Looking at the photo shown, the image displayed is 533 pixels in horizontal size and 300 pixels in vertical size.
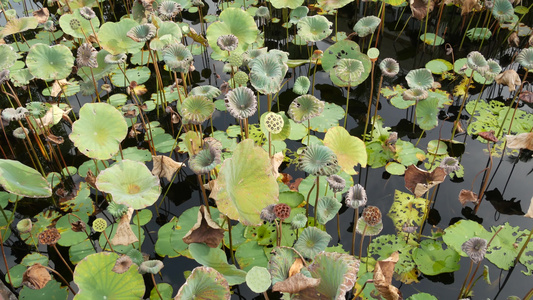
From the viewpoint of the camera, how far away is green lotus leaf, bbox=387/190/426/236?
8.76 feet

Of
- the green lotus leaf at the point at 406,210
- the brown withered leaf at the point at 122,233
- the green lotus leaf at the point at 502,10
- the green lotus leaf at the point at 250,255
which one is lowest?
the green lotus leaf at the point at 250,255

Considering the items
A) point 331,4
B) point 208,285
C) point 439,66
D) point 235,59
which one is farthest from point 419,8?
point 208,285

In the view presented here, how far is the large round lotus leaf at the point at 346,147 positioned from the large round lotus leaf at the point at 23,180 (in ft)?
5.81

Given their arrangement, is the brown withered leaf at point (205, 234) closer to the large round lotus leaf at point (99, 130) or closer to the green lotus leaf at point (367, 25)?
the large round lotus leaf at point (99, 130)

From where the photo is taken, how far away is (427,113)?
3.12 metres

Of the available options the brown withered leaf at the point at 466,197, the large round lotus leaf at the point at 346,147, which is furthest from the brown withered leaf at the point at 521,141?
the large round lotus leaf at the point at 346,147

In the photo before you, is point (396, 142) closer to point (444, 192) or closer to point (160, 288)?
point (444, 192)

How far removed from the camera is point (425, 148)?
3211 millimetres

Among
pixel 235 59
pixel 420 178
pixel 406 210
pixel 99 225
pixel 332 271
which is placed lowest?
pixel 406 210

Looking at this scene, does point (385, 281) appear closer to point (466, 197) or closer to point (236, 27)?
point (466, 197)

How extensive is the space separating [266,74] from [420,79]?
1261mm

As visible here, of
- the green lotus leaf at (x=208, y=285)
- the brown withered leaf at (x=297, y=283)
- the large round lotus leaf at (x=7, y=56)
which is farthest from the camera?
the large round lotus leaf at (x=7, y=56)

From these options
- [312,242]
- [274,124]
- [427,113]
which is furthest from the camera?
[427,113]

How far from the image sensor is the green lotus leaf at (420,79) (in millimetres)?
2953
